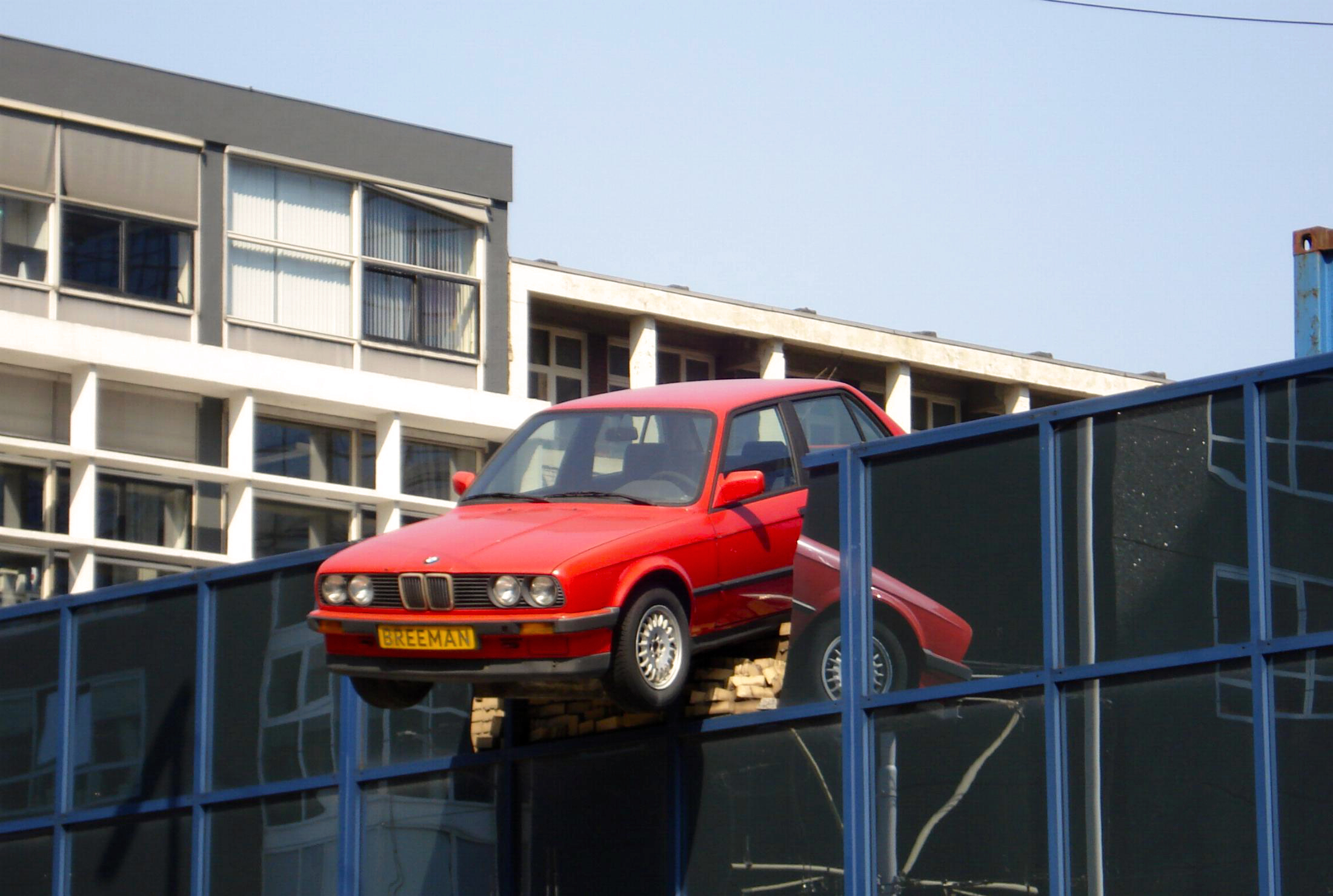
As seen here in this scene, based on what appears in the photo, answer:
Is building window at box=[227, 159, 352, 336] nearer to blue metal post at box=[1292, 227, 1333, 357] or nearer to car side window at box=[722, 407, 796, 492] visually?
car side window at box=[722, 407, 796, 492]

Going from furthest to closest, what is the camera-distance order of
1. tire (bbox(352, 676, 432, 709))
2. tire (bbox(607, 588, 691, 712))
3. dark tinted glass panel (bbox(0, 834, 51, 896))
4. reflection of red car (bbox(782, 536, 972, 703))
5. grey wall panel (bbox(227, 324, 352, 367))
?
grey wall panel (bbox(227, 324, 352, 367)) < dark tinted glass panel (bbox(0, 834, 51, 896)) < tire (bbox(352, 676, 432, 709)) < reflection of red car (bbox(782, 536, 972, 703)) < tire (bbox(607, 588, 691, 712))

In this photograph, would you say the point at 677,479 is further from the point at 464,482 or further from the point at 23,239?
the point at 23,239

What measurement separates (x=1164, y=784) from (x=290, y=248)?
19.2 metres

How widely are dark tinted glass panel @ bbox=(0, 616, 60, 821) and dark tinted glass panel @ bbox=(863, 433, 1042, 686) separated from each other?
27.4ft

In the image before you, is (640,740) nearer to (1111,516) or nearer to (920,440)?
(920,440)

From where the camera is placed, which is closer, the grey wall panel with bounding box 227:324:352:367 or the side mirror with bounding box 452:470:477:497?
the side mirror with bounding box 452:470:477:497

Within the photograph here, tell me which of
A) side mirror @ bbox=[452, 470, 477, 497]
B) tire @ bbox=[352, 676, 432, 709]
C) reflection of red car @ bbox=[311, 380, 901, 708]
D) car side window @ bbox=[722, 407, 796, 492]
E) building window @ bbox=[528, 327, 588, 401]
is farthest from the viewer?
building window @ bbox=[528, 327, 588, 401]

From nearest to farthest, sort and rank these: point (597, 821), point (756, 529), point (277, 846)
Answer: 1. point (756, 529)
2. point (597, 821)
3. point (277, 846)

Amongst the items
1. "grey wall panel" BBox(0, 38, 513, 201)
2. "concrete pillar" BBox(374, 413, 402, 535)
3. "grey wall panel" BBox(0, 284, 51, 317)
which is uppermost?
"grey wall panel" BBox(0, 38, 513, 201)

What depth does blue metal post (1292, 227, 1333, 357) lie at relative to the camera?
14.4 meters

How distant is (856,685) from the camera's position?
13.2 metres

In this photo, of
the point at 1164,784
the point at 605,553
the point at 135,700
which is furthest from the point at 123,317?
the point at 1164,784

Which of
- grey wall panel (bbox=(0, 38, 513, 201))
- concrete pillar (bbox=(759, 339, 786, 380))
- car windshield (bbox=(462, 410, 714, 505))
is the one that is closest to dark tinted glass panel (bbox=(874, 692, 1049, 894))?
car windshield (bbox=(462, 410, 714, 505))

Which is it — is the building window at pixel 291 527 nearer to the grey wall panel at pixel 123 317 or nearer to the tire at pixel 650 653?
the grey wall panel at pixel 123 317
